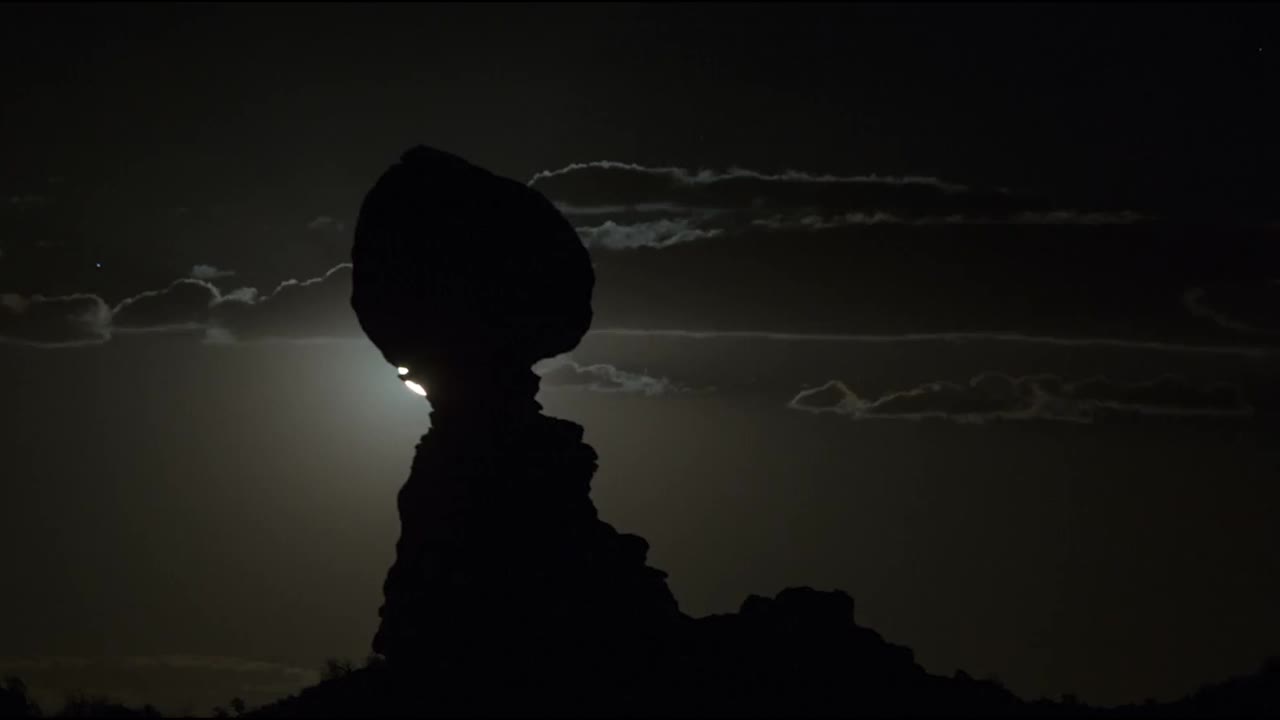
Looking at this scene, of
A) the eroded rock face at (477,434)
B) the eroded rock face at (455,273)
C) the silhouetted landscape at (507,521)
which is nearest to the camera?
the silhouetted landscape at (507,521)

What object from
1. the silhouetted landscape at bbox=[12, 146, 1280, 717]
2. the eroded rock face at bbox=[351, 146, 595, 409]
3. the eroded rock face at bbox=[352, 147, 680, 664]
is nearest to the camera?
the silhouetted landscape at bbox=[12, 146, 1280, 717]

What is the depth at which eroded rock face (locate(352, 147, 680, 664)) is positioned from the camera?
191ft

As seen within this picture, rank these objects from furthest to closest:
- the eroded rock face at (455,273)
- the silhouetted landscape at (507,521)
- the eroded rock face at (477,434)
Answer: the eroded rock face at (455,273), the eroded rock face at (477,434), the silhouetted landscape at (507,521)

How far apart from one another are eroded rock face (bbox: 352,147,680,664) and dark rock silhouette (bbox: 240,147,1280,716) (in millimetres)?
52

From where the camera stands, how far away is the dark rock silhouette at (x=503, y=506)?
189ft

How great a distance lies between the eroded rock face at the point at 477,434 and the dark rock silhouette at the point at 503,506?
52mm

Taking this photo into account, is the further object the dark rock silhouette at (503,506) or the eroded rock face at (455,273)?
the eroded rock face at (455,273)

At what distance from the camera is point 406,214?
5912 centimetres

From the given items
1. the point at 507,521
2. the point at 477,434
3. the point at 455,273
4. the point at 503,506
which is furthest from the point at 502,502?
the point at 455,273

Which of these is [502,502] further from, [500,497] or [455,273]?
[455,273]

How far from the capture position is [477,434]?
2329 inches

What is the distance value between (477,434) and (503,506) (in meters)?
2.76

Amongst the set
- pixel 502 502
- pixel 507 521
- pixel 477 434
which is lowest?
pixel 507 521

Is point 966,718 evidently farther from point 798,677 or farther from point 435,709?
point 435,709
